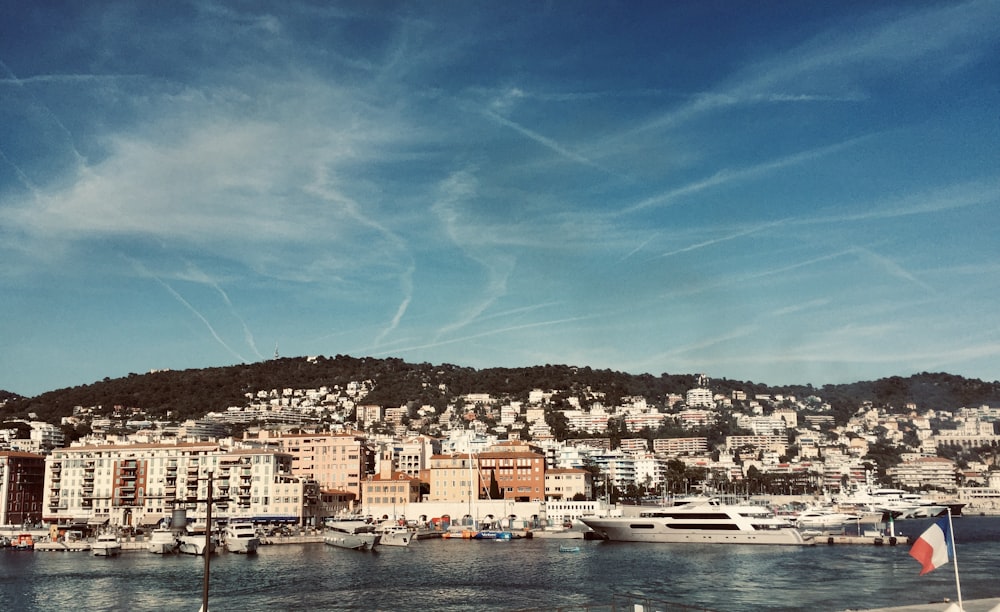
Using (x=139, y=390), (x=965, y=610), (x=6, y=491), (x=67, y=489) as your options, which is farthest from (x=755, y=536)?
(x=139, y=390)

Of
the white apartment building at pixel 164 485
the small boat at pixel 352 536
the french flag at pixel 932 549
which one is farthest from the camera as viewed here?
Answer: the white apartment building at pixel 164 485

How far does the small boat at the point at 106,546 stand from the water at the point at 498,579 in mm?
1483

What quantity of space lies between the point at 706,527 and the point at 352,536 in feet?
94.7

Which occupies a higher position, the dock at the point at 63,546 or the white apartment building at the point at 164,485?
the white apartment building at the point at 164,485

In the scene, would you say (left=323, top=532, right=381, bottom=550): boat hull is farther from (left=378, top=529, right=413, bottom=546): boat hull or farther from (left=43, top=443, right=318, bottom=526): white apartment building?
(left=43, top=443, right=318, bottom=526): white apartment building

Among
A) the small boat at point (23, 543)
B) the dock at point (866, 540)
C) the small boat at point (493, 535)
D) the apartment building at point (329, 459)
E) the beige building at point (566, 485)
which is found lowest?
the dock at point (866, 540)

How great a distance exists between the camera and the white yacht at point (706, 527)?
71.9 m

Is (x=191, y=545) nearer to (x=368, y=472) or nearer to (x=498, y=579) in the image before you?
(x=498, y=579)

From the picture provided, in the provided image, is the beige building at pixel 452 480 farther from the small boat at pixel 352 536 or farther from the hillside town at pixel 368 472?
the small boat at pixel 352 536

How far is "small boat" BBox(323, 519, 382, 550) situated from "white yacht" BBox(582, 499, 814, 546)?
20.3 meters

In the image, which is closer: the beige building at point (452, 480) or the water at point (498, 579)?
the water at point (498, 579)

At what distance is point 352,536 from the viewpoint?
7412 cm

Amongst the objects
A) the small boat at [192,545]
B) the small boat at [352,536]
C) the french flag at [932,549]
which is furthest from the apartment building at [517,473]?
the french flag at [932,549]

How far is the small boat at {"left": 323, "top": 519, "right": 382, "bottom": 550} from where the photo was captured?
73000mm
